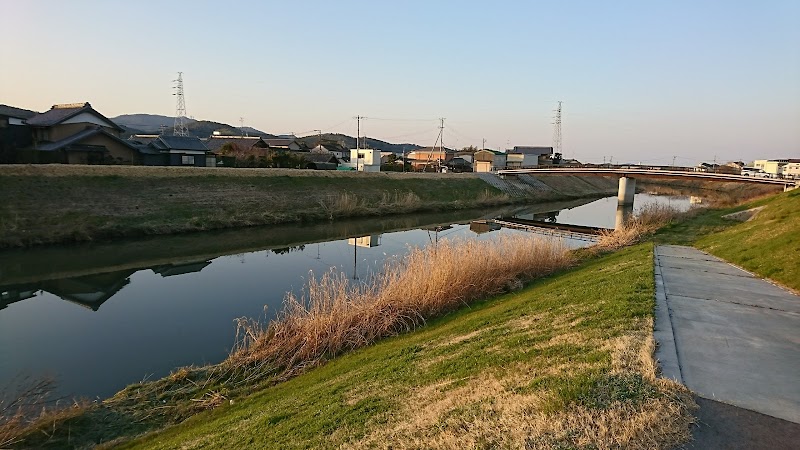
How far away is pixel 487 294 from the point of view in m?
11.1

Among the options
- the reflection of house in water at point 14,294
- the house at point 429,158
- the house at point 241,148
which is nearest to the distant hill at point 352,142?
the house at point 429,158

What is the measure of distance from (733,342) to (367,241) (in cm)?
1886

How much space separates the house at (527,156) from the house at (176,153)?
40.8 metres

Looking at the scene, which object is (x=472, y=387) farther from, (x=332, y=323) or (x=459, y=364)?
(x=332, y=323)

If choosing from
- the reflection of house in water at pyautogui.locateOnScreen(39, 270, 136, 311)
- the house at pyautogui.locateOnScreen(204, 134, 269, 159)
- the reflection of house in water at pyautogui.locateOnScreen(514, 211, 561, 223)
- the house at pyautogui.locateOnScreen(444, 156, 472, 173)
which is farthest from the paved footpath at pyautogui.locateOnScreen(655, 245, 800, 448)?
the house at pyautogui.locateOnScreen(444, 156, 472, 173)

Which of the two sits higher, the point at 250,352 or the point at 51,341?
the point at 250,352

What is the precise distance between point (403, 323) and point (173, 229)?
58.4 feet

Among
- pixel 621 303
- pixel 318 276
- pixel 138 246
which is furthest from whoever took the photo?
pixel 138 246

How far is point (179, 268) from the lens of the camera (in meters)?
17.4

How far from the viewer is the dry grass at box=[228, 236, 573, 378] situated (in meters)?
8.36

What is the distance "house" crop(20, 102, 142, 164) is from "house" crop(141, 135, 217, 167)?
998 mm

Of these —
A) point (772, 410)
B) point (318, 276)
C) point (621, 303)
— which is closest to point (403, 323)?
point (621, 303)

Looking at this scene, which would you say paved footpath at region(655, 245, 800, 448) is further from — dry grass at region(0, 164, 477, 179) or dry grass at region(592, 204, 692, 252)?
dry grass at region(0, 164, 477, 179)

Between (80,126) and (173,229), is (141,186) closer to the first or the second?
(173,229)
